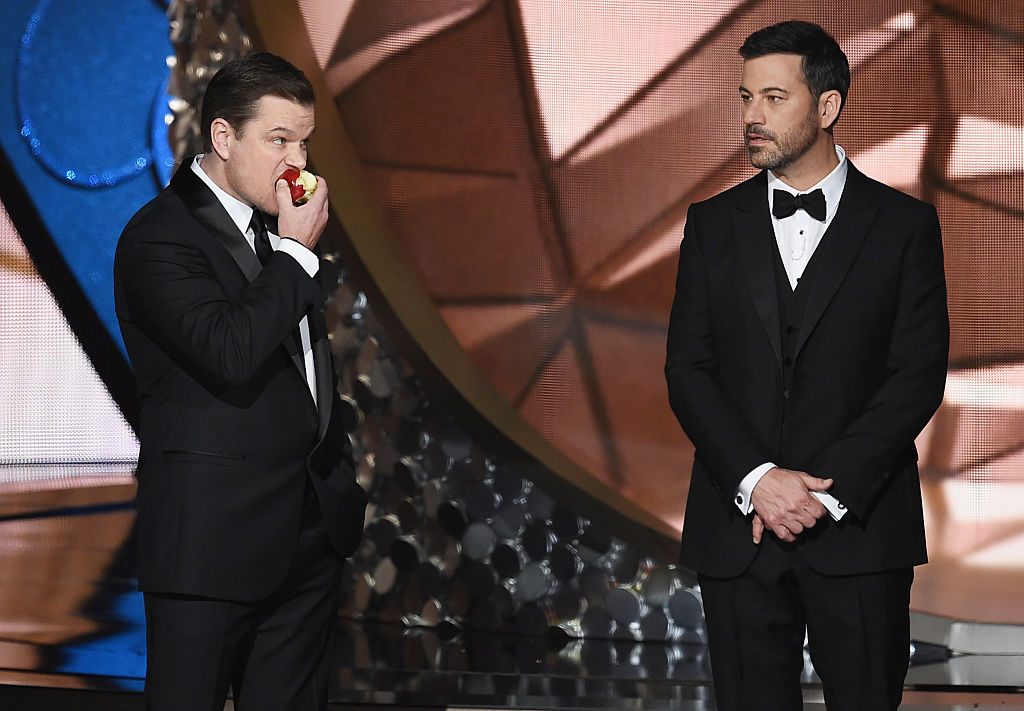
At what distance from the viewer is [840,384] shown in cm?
212

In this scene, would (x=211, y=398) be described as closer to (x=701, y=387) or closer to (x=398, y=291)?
(x=701, y=387)

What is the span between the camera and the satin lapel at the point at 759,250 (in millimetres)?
2119

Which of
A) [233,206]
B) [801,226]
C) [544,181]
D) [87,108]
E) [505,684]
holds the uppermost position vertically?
[87,108]

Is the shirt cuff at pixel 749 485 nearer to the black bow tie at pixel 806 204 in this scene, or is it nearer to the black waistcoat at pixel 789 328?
the black waistcoat at pixel 789 328

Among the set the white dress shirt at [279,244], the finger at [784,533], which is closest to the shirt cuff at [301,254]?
the white dress shirt at [279,244]

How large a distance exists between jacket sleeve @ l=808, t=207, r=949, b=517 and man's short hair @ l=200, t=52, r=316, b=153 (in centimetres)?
110

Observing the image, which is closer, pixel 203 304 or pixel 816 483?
pixel 203 304

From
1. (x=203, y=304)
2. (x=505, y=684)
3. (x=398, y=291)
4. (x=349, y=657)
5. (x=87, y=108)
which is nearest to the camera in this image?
(x=203, y=304)

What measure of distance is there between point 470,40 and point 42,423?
2.25m

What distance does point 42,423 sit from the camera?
15.5 ft

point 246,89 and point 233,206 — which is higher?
point 246,89

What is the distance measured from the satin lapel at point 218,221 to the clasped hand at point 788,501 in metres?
0.94

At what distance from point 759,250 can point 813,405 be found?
0.97 ft

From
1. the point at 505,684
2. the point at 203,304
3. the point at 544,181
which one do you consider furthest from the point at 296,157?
the point at 544,181
